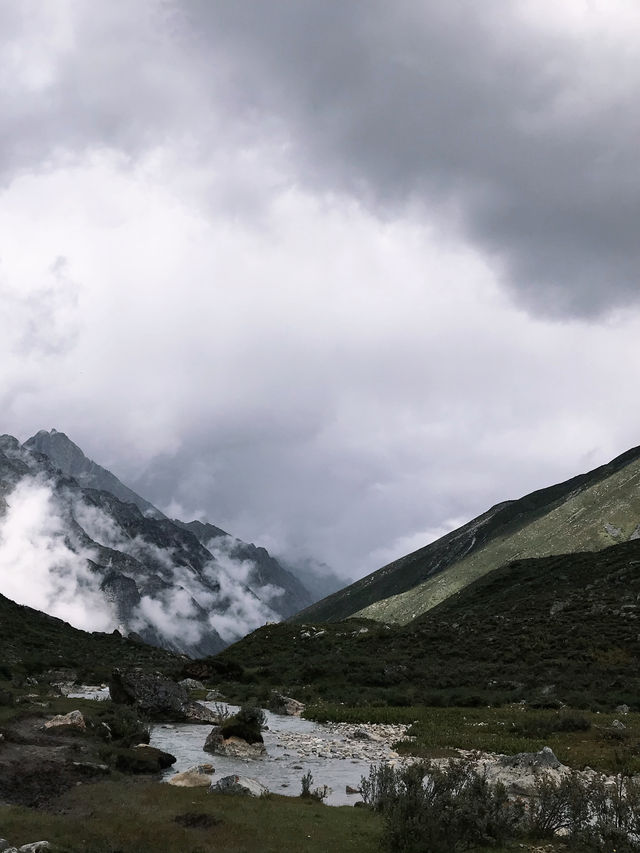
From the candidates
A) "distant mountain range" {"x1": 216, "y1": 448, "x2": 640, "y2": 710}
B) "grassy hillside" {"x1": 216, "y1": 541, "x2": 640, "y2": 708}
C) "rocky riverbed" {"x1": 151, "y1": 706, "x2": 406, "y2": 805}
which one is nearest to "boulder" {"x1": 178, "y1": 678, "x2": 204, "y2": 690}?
"grassy hillside" {"x1": 216, "y1": 541, "x2": 640, "y2": 708}

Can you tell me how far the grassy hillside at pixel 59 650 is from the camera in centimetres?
5816

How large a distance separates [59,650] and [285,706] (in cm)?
4627

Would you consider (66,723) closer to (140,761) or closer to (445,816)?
(140,761)

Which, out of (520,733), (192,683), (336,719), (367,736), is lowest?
(520,733)

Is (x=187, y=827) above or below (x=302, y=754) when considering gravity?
above

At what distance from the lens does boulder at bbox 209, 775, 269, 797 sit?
19078 mm

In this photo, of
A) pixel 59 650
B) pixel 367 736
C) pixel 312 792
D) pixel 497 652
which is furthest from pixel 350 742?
pixel 59 650

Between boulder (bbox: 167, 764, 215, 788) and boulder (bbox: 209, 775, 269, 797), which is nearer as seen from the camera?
boulder (bbox: 209, 775, 269, 797)

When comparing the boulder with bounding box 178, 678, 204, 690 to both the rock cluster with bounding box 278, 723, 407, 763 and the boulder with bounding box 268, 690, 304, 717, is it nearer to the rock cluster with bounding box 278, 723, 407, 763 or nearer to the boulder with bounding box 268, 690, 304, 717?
the boulder with bounding box 268, 690, 304, 717

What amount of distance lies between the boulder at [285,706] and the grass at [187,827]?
22663mm

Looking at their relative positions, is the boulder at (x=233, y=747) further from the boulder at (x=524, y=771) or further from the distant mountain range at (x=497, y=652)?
the distant mountain range at (x=497, y=652)

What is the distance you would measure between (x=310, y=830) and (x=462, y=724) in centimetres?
1953

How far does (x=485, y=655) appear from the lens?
56.8m

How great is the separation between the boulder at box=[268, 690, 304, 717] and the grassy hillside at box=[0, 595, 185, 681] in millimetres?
20908
